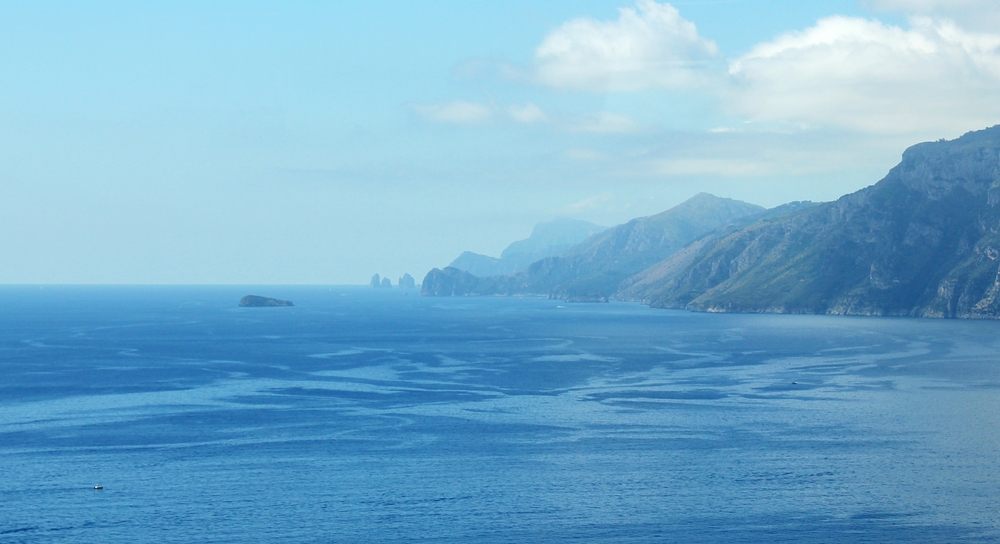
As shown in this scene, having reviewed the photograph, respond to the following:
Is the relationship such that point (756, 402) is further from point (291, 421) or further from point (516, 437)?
point (291, 421)

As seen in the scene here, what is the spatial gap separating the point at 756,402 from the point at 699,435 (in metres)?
36.4

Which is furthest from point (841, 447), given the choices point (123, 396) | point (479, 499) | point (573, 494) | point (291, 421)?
point (123, 396)

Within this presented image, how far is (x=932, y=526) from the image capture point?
3536 inches

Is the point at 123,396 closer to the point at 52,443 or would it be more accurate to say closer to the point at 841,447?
the point at 52,443

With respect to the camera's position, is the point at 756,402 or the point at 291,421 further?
the point at 756,402

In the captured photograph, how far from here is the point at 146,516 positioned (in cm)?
9356

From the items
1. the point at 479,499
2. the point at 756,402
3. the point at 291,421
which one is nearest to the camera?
the point at 479,499

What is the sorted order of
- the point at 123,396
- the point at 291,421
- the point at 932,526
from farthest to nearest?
1. the point at 123,396
2. the point at 291,421
3. the point at 932,526

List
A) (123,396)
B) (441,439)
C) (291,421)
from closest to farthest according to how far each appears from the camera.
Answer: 1. (441,439)
2. (291,421)
3. (123,396)

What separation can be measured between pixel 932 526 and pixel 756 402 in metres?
74.5

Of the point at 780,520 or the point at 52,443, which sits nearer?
the point at 780,520

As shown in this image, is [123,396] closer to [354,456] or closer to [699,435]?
[354,456]

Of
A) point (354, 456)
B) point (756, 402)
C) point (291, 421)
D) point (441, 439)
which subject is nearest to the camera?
point (354, 456)

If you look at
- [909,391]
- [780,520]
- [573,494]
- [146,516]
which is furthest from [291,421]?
[909,391]
